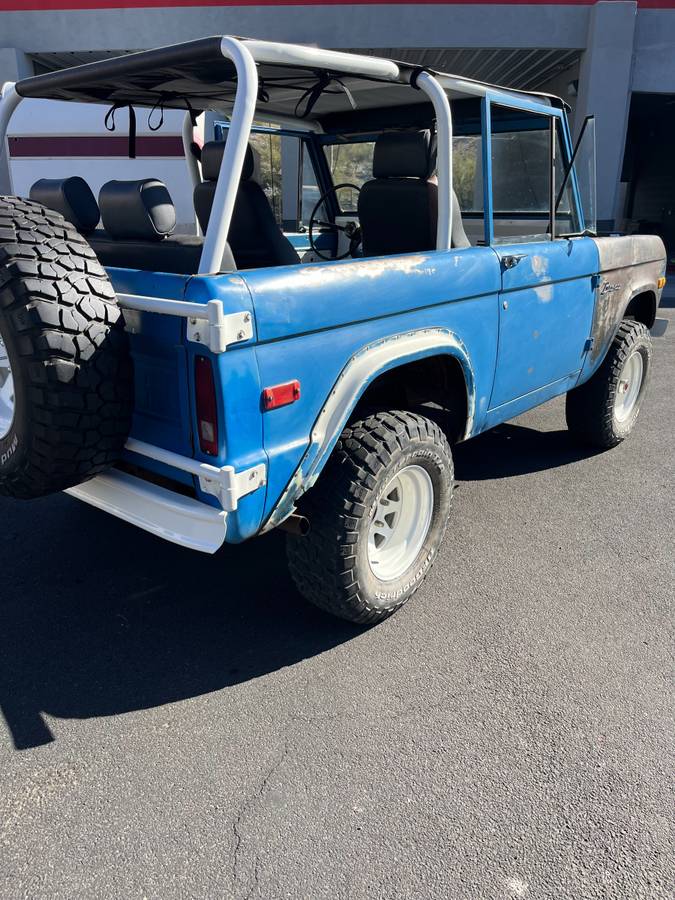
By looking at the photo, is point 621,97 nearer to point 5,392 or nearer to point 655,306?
point 655,306

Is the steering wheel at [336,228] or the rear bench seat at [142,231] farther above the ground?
the rear bench seat at [142,231]

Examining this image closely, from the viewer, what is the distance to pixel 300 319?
7.37ft

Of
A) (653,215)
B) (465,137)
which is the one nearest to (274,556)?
(465,137)

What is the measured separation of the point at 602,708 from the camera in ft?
8.03

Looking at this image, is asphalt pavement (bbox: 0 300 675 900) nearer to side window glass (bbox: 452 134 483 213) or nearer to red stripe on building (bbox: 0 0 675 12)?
side window glass (bbox: 452 134 483 213)

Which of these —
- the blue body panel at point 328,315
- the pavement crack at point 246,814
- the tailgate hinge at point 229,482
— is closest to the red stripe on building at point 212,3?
the blue body panel at point 328,315

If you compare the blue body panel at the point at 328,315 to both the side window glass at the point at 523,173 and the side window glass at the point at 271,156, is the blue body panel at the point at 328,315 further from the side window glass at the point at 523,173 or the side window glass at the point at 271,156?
the side window glass at the point at 271,156

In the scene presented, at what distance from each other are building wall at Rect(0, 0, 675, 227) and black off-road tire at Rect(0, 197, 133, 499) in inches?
432

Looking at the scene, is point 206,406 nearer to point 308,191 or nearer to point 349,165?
point 349,165

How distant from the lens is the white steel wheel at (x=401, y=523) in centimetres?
292

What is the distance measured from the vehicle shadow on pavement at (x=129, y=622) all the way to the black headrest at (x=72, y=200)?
1517mm

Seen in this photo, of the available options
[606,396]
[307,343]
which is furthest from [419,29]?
[307,343]

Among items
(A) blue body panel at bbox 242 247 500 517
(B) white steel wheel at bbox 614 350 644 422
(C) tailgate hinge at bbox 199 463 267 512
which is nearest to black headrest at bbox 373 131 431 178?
(A) blue body panel at bbox 242 247 500 517

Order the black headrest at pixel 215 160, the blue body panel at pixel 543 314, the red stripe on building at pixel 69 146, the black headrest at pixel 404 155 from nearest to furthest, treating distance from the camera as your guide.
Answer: the black headrest at pixel 215 160 → the black headrest at pixel 404 155 → the blue body panel at pixel 543 314 → the red stripe on building at pixel 69 146
